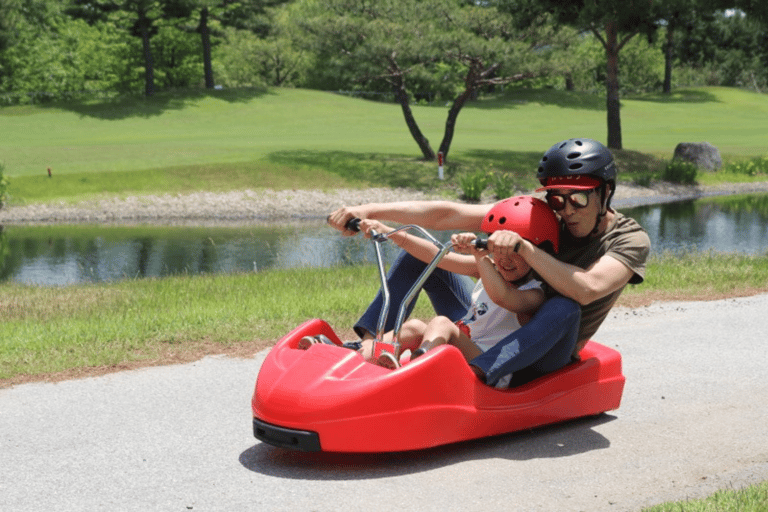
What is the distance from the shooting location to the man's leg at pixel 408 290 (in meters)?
5.35

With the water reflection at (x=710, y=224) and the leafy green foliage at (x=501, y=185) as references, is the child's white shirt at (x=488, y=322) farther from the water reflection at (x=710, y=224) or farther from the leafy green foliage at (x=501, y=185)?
the leafy green foliage at (x=501, y=185)

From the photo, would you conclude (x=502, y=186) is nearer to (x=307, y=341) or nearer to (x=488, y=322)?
(x=488, y=322)

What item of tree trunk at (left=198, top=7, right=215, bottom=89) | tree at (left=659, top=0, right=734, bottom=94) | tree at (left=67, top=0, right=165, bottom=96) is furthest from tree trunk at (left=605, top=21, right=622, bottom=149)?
tree trunk at (left=198, top=7, right=215, bottom=89)

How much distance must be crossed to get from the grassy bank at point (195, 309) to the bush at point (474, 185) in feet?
45.2

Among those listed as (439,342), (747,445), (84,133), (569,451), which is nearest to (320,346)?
(439,342)

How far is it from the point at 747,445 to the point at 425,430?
1.72 m

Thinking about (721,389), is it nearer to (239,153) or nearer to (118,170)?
(118,170)

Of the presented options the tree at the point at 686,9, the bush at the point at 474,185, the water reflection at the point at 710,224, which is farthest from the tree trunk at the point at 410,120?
the tree at the point at 686,9

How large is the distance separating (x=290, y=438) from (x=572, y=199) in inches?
71.8

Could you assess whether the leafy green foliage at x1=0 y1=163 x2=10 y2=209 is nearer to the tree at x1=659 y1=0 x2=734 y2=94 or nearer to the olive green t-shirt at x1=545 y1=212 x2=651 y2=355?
the tree at x1=659 y1=0 x2=734 y2=94

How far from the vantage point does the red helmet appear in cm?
470

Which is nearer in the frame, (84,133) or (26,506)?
(26,506)

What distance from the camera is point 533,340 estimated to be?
186 inches

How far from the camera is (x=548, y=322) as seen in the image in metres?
4.73
